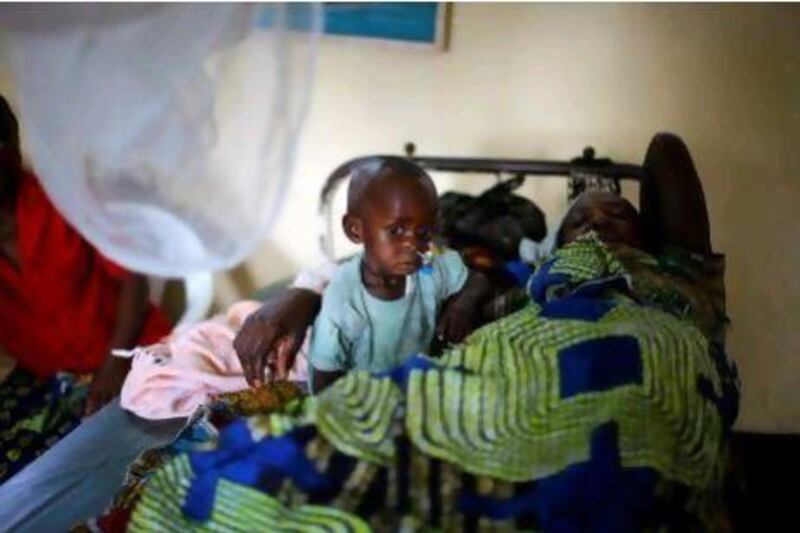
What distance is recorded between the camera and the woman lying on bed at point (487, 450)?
2.02 feet

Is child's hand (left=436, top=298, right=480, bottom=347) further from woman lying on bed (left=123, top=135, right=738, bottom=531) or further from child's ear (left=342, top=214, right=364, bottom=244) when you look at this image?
woman lying on bed (left=123, top=135, right=738, bottom=531)

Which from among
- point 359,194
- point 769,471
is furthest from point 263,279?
point 769,471

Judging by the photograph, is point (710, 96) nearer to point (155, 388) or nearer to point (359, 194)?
point (359, 194)

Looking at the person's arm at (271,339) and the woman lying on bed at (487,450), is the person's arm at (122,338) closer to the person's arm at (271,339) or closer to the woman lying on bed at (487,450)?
the person's arm at (271,339)

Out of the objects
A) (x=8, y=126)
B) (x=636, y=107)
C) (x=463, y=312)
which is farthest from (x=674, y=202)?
(x=8, y=126)

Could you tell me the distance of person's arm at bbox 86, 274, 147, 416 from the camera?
51.5 inches

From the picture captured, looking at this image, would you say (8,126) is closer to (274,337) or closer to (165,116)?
(165,116)

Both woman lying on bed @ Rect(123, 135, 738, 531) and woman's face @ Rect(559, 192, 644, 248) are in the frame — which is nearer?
woman lying on bed @ Rect(123, 135, 738, 531)

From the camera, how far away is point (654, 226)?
127 centimetres

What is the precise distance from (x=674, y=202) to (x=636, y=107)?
688mm

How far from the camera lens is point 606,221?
3.88 ft

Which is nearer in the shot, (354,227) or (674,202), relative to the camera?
(354,227)

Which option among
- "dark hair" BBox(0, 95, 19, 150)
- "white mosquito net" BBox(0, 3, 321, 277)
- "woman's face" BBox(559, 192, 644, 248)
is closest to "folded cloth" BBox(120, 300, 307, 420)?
"white mosquito net" BBox(0, 3, 321, 277)

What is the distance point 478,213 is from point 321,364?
82 cm
